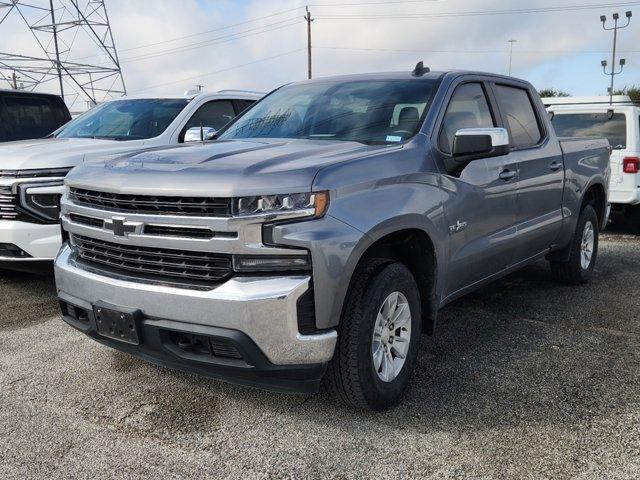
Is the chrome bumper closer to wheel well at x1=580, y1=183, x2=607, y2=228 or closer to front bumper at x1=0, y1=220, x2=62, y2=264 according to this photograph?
front bumper at x1=0, y1=220, x2=62, y2=264

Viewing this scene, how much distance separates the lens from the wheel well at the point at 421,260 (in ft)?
11.4

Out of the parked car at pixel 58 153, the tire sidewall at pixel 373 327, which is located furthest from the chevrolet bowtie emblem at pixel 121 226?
the parked car at pixel 58 153

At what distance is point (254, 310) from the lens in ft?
8.77

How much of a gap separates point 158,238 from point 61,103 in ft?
23.6

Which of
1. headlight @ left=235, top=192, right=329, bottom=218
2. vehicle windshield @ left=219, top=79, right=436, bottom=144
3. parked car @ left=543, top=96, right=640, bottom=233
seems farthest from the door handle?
Answer: parked car @ left=543, top=96, right=640, bottom=233

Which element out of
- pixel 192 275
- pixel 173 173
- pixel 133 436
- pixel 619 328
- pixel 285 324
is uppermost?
pixel 173 173

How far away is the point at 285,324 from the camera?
2.70 metres

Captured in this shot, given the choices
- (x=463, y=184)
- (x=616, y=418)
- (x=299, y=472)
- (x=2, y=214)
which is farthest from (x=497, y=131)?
(x=2, y=214)

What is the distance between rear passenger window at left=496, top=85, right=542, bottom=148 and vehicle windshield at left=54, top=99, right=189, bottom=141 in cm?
346

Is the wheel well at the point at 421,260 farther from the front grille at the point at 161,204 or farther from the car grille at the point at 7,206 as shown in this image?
the car grille at the point at 7,206

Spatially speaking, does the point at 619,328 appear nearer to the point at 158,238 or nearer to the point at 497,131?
the point at 497,131

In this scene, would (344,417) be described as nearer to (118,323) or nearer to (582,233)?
(118,323)

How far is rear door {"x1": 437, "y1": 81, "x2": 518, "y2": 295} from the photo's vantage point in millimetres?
3738

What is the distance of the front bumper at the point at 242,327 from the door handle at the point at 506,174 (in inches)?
79.1
